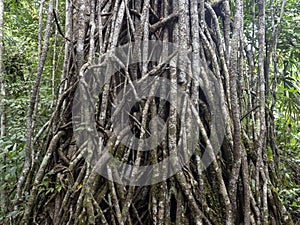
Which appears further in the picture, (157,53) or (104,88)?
(157,53)

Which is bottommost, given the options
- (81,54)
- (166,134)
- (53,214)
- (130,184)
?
(53,214)

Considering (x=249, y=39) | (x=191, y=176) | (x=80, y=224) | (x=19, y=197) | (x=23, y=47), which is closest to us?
(x=80, y=224)

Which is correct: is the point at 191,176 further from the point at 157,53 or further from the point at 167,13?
the point at 167,13

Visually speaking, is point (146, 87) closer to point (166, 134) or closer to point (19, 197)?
point (166, 134)

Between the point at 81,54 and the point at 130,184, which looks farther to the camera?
the point at 81,54

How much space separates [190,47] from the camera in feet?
9.01

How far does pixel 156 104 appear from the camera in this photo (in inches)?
104

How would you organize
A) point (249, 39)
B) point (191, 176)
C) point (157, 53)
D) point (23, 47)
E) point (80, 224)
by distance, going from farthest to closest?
point (23, 47), point (249, 39), point (157, 53), point (191, 176), point (80, 224)

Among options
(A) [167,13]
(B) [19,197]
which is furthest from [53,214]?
(A) [167,13]

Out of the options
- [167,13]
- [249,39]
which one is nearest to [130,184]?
[167,13]

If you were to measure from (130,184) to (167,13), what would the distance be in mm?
1598

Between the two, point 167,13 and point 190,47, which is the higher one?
point 167,13

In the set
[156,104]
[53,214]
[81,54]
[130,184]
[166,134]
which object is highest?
[81,54]

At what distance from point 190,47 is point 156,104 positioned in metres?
0.57
